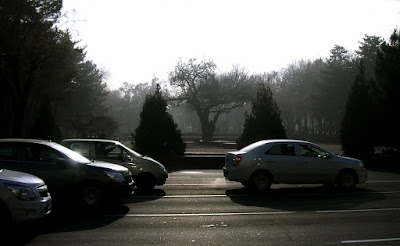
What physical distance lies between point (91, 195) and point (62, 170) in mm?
930

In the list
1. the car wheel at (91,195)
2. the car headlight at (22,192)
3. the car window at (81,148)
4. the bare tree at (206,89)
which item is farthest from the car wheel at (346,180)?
the bare tree at (206,89)

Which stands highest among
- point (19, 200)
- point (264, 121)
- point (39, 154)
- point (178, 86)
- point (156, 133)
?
point (178, 86)

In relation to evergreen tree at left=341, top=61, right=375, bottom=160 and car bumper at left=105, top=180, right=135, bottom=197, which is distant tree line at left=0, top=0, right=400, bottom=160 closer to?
evergreen tree at left=341, top=61, right=375, bottom=160

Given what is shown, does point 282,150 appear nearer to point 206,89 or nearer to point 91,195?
point 91,195

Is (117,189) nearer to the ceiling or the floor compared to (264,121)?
nearer to the floor

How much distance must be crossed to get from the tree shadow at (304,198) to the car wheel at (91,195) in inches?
151

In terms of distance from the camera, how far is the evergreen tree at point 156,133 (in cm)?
2503

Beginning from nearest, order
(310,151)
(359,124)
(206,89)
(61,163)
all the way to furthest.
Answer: (61,163)
(310,151)
(359,124)
(206,89)

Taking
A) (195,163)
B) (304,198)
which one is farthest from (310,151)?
(195,163)

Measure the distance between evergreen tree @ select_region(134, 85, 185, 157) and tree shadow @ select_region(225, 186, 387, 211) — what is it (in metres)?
11.6

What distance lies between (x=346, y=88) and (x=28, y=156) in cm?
6057

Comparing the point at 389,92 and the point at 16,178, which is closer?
the point at 16,178

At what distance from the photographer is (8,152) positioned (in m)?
10.1

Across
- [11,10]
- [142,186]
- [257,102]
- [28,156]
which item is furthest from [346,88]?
[28,156]
